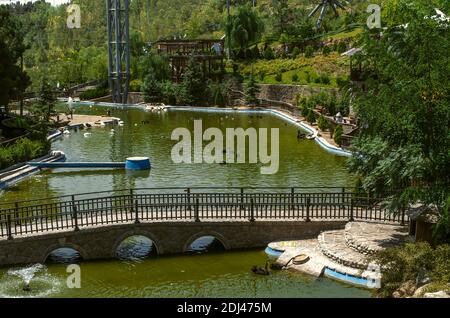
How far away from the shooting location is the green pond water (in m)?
16.9

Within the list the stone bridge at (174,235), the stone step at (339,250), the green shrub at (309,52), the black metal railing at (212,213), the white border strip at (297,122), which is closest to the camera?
the stone step at (339,250)

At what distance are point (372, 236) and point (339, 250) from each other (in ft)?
4.29

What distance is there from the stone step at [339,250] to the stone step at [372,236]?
0.69 feet

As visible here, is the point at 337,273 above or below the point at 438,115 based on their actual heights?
below

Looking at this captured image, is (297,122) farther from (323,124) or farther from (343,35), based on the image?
(343,35)

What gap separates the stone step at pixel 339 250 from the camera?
1720 centimetres

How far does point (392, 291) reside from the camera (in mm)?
13930

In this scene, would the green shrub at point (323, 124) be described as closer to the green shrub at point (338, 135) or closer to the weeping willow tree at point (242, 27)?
the green shrub at point (338, 135)

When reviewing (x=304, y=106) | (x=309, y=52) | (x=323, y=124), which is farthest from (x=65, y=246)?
(x=309, y=52)

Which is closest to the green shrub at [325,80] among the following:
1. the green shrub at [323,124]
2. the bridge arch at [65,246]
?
the green shrub at [323,124]

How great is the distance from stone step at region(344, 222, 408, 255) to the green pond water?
1.69 m
